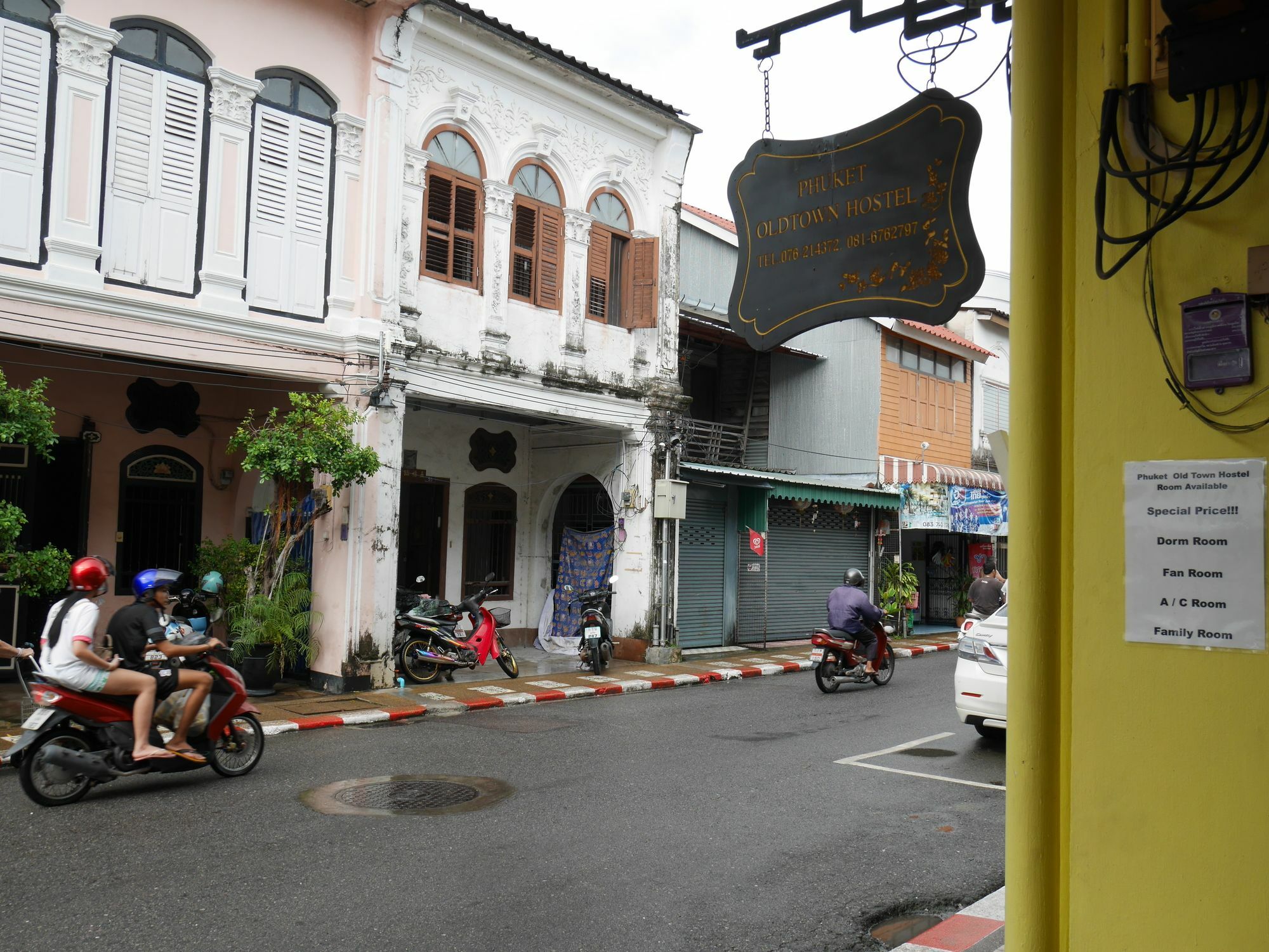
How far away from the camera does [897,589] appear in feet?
72.2

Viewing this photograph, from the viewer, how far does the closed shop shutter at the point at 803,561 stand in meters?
20.3

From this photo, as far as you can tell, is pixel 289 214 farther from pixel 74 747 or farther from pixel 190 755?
pixel 74 747

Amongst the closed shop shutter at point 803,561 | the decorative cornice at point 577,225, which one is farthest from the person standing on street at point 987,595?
the decorative cornice at point 577,225

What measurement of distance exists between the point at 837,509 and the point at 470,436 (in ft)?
27.4

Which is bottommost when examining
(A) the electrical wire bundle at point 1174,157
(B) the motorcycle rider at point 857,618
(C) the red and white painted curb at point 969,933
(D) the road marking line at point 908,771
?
(D) the road marking line at point 908,771

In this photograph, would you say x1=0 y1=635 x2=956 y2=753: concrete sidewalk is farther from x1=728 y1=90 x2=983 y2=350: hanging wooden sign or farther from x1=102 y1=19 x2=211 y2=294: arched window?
x1=728 y1=90 x2=983 y2=350: hanging wooden sign

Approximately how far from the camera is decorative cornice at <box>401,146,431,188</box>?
1362 cm

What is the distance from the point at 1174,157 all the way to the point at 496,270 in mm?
12599

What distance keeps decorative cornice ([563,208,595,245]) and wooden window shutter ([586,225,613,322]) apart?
0.14 m

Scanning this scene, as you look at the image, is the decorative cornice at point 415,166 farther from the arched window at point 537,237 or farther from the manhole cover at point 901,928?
the manhole cover at point 901,928

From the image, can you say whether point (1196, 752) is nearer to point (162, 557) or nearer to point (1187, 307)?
point (1187, 307)

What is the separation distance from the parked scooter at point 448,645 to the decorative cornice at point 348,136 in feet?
19.6

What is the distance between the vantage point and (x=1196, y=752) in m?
2.71

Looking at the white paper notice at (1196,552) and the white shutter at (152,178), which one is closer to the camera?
the white paper notice at (1196,552)
